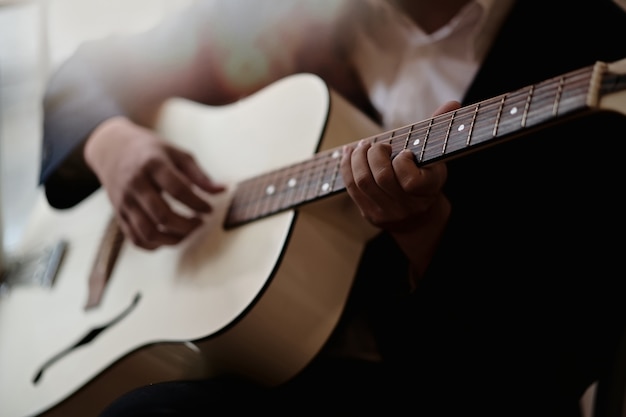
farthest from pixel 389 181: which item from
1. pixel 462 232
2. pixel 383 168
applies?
pixel 462 232

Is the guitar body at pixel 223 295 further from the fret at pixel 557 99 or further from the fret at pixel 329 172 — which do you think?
the fret at pixel 557 99

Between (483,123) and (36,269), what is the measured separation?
2.46 ft

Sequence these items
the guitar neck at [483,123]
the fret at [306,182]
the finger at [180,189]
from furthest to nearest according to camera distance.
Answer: the finger at [180,189], the fret at [306,182], the guitar neck at [483,123]

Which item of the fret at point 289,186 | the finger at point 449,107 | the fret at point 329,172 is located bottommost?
the fret at point 289,186

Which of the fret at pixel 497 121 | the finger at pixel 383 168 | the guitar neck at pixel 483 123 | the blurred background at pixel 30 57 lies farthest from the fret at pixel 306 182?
the blurred background at pixel 30 57

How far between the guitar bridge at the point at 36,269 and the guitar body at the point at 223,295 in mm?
41

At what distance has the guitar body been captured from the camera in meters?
0.69

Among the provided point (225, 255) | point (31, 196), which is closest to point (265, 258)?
point (225, 255)

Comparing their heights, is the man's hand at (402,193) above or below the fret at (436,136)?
below

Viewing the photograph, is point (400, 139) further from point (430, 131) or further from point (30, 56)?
point (30, 56)

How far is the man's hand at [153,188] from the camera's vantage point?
799mm

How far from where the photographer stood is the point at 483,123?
504mm

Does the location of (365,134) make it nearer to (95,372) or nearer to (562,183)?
(562,183)

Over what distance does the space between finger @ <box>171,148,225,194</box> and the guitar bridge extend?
270 mm
